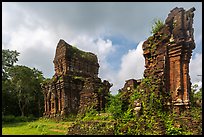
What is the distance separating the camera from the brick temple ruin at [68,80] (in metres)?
17.7

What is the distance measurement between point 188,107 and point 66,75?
12.5 meters

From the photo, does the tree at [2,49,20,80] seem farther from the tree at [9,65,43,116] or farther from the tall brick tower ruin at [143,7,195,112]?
the tall brick tower ruin at [143,7,195,112]

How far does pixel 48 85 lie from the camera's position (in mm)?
19922

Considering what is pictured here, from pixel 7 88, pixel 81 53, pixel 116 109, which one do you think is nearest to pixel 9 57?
pixel 7 88

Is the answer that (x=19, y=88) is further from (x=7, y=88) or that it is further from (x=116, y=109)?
(x=116, y=109)

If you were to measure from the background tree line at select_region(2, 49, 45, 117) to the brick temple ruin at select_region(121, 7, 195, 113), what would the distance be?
22.9 m

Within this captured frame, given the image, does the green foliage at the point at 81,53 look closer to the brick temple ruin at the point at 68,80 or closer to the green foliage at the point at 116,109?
the brick temple ruin at the point at 68,80

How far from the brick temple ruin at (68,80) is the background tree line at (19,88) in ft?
28.3

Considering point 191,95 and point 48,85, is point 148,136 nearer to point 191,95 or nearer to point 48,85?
point 191,95

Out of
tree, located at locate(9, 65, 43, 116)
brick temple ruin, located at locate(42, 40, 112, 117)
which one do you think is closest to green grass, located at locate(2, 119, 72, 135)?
brick temple ruin, located at locate(42, 40, 112, 117)

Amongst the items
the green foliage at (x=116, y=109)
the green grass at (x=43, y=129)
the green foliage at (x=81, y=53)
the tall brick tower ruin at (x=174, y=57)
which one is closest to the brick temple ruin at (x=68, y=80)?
the green foliage at (x=81, y=53)

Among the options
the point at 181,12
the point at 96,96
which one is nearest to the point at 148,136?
the point at 181,12

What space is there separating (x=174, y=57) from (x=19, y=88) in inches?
939

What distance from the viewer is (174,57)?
797cm
